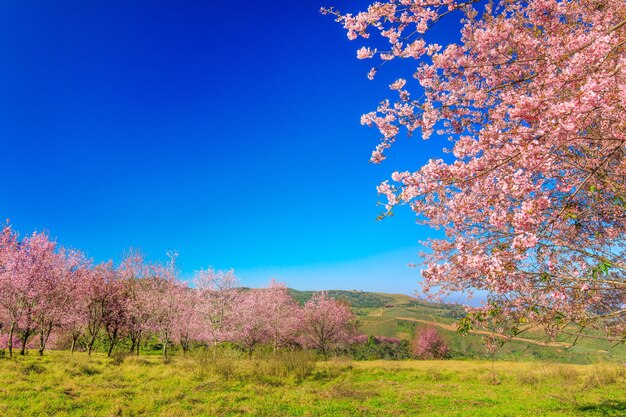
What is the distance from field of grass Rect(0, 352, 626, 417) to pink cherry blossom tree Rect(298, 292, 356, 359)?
1732 centimetres

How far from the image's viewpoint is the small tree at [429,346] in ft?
167

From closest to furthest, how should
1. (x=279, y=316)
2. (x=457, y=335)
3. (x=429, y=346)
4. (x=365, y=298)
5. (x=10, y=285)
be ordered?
(x=10, y=285), (x=457, y=335), (x=279, y=316), (x=429, y=346), (x=365, y=298)

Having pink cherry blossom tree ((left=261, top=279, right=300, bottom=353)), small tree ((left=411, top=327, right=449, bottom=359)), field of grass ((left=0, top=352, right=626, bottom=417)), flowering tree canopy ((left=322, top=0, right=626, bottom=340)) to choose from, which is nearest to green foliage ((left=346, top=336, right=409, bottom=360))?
small tree ((left=411, top=327, right=449, bottom=359))

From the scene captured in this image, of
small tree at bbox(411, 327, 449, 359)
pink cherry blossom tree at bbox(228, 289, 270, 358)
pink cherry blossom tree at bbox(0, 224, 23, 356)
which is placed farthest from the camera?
small tree at bbox(411, 327, 449, 359)

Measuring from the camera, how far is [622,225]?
634cm

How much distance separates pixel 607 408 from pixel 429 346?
126 feet

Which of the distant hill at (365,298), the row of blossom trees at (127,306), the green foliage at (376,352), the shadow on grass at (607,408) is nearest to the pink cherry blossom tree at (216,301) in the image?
the row of blossom trees at (127,306)

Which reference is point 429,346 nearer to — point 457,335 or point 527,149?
point 457,335

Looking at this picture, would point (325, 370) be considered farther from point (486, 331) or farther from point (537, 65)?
point (537, 65)

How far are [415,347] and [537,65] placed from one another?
54.1 metres

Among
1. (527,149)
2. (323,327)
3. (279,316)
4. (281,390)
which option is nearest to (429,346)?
(323,327)

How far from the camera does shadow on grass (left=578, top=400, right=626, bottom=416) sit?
14352mm

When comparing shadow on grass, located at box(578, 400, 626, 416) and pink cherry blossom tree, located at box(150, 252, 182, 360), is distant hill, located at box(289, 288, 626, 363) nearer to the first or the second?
shadow on grass, located at box(578, 400, 626, 416)

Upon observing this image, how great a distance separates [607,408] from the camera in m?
15.4
